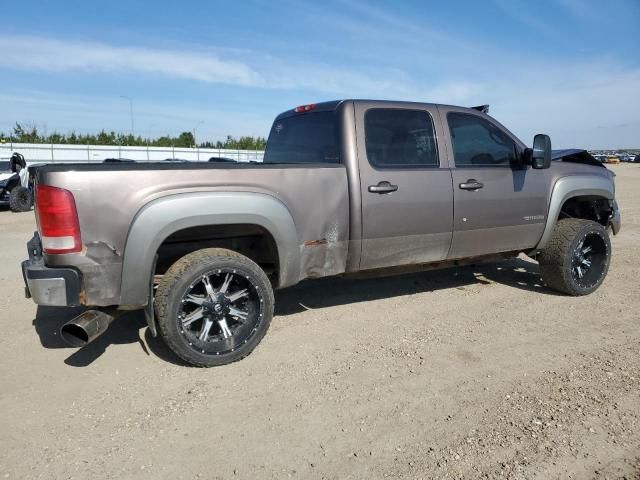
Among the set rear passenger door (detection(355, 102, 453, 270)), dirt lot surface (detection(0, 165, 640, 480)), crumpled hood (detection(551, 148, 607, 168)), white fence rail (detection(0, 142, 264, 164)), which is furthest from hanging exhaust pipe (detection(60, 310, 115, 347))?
white fence rail (detection(0, 142, 264, 164))

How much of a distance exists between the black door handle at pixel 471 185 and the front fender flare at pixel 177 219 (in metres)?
1.73

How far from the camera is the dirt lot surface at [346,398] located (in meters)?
2.40

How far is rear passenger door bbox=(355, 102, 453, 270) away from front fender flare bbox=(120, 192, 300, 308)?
81cm

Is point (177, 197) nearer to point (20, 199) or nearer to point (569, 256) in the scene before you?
point (569, 256)

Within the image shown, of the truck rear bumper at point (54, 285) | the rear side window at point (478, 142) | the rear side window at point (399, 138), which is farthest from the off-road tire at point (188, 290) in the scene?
the rear side window at point (478, 142)

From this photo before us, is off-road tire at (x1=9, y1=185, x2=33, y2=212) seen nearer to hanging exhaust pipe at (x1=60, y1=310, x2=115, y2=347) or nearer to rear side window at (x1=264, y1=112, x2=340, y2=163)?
rear side window at (x1=264, y1=112, x2=340, y2=163)

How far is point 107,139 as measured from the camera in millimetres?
43750

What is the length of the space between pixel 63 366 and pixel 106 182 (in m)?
1.46

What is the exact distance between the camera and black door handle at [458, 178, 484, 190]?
427 centimetres

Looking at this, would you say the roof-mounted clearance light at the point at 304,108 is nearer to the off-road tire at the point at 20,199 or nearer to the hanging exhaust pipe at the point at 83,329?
the hanging exhaust pipe at the point at 83,329

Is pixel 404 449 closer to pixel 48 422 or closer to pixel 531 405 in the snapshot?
pixel 531 405

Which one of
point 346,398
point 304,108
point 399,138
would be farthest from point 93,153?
point 346,398

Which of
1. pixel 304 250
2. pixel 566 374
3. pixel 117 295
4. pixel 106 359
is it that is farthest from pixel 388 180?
pixel 106 359

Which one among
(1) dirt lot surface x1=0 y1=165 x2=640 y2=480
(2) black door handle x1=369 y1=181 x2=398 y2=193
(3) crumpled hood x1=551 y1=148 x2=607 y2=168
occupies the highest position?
(3) crumpled hood x1=551 y1=148 x2=607 y2=168
